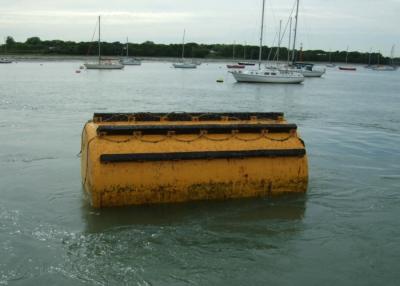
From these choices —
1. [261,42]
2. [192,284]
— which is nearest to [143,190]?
[192,284]

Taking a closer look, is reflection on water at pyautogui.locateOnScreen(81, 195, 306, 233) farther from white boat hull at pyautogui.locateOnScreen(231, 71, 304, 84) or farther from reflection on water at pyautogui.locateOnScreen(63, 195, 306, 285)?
white boat hull at pyautogui.locateOnScreen(231, 71, 304, 84)

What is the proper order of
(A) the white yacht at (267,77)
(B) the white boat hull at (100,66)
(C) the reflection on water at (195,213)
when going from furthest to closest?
1. (B) the white boat hull at (100,66)
2. (A) the white yacht at (267,77)
3. (C) the reflection on water at (195,213)

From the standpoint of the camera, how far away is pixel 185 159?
333 inches

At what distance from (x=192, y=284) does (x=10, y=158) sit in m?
7.98

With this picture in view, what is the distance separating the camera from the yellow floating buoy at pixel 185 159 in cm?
823

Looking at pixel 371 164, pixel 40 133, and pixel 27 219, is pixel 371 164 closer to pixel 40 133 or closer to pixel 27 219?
pixel 27 219

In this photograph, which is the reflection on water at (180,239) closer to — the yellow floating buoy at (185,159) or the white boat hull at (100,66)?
the yellow floating buoy at (185,159)

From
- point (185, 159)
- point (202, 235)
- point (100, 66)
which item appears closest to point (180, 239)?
point (202, 235)

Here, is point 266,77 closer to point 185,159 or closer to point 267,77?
point 267,77

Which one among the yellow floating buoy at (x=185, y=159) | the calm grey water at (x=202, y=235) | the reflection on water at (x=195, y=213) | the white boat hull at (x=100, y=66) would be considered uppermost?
the yellow floating buoy at (x=185, y=159)

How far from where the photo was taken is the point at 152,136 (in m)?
A: 8.59

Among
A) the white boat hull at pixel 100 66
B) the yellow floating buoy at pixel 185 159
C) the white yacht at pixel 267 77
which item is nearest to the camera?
the yellow floating buoy at pixel 185 159

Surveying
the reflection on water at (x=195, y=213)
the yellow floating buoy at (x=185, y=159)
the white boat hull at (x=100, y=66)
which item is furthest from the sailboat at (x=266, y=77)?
the reflection on water at (x=195, y=213)

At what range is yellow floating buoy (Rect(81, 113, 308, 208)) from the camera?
324 inches
